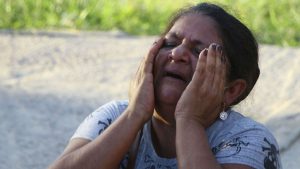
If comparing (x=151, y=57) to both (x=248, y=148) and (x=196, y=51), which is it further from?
(x=248, y=148)

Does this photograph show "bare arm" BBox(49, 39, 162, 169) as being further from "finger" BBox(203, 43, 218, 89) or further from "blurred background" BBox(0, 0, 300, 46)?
"blurred background" BBox(0, 0, 300, 46)

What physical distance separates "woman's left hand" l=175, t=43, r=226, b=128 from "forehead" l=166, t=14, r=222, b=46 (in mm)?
77

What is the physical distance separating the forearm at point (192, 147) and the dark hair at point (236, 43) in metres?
0.25

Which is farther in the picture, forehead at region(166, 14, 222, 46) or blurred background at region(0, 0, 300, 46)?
blurred background at region(0, 0, 300, 46)

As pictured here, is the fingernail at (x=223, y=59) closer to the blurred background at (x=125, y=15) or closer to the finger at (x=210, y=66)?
the finger at (x=210, y=66)

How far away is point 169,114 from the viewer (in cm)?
293

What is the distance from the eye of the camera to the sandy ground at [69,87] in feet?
16.7

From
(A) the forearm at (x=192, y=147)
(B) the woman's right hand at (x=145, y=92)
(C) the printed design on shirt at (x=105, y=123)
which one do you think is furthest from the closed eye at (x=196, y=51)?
(C) the printed design on shirt at (x=105, y=123)

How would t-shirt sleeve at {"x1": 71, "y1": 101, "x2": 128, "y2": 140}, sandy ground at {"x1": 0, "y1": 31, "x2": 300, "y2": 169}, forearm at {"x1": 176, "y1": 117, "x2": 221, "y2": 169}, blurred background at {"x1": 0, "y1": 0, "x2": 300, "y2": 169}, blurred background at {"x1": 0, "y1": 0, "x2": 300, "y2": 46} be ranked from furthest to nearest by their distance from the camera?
blurred background at {"x1": 0, "y1": 0, "x2": 300, "y2": 46} < blurred background at {"x1": 0, "y1": 0, "x2": 300, "y2": 169} < sandy ground at {"x1": 0, "y1": 31, "x2": 300, "y2": 169} < t-shirt sleeve at {"x1": 71, "y1": 101, "x2": 128, "y2": 140} < forearm at {"x1": 176, "y1": 117, "x2": 221, "y2": 169}

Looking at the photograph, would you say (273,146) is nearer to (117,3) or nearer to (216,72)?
(216,72)

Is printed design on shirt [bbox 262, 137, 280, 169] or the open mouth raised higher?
the open mouth

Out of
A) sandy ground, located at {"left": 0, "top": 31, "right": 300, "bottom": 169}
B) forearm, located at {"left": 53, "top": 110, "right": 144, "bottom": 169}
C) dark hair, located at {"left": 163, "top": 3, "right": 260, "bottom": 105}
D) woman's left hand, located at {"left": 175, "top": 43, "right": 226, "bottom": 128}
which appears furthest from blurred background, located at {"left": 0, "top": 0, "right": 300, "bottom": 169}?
forearm, located at {"left": 53, "top": 110, "right": 144, "bottom": 169}

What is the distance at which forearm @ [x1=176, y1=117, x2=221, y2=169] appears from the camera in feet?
9.05

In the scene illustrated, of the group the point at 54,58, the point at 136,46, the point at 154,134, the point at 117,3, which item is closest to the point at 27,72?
the point at 54,58
